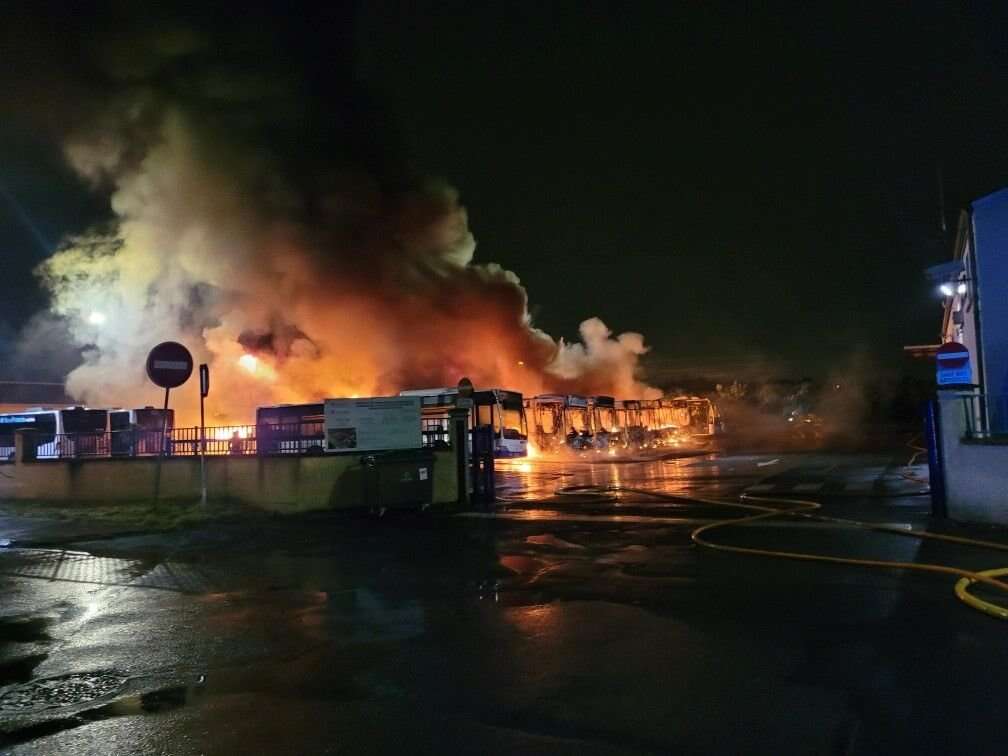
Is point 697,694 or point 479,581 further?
point 479,581

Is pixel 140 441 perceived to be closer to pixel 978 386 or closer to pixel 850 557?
pixel 850 557

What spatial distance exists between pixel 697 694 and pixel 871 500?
9.34 metres

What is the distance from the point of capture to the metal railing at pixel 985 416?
9680 millimetres

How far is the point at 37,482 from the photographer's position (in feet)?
51.1

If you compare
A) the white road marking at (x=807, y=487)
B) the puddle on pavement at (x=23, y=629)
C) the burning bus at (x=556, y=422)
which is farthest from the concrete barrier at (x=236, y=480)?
the burning bus at (x=556, y=422)

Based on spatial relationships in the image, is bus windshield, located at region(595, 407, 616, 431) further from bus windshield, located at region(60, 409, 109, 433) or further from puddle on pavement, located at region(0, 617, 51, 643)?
puddle on pavement, located at region(0, 617, 51, 643)

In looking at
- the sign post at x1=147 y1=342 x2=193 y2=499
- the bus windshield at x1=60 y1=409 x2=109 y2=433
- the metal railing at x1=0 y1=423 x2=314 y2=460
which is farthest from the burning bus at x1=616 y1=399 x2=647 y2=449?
the sign post at x1=147 y1=342 x2=193 y2=499

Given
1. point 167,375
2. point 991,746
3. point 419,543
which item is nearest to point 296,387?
point 167,375

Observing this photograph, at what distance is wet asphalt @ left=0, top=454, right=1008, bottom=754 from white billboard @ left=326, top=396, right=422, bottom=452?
3866 mm

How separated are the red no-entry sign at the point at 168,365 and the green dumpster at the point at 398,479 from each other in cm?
312

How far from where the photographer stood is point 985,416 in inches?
414

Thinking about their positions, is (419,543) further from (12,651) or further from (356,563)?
(12,651)

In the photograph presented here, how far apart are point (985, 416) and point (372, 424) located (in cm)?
879

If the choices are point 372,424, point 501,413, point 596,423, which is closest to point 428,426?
point 372,424
